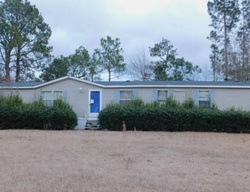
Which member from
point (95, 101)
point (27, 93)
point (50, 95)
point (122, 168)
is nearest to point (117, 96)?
point (95, 101)

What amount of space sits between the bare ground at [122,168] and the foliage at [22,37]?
23959 millimetres

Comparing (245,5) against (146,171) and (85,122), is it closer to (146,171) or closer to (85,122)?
(85,122)

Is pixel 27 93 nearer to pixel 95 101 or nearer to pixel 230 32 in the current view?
pixel 95 101

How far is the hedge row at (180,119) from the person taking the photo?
56.0 feet

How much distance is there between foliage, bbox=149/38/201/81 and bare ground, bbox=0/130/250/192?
1028 inches

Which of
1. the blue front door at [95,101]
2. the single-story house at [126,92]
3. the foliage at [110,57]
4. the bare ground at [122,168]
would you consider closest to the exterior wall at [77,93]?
the single-story house at [126,92]

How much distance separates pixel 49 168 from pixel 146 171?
1963 millimetres

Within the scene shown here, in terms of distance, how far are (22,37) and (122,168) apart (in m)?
28.2

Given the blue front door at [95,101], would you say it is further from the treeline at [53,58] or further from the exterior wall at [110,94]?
the treeline at [53,58]

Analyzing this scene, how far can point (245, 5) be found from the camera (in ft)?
110

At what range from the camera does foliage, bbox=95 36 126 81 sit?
127ft

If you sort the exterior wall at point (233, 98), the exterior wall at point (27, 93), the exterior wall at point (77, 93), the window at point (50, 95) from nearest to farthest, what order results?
1. the exterior wall at point (233, 98)
2. the exterior wall at point (77, 93)
3. the window at point (50, 95)
4. the exterior wall at point (27, 93)

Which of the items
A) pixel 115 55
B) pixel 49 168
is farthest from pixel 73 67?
pixel 49 168

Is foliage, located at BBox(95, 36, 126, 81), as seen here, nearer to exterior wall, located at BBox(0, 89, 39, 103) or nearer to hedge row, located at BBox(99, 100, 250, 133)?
exterior wall, located at BBox(0, 89, 39, 103)
